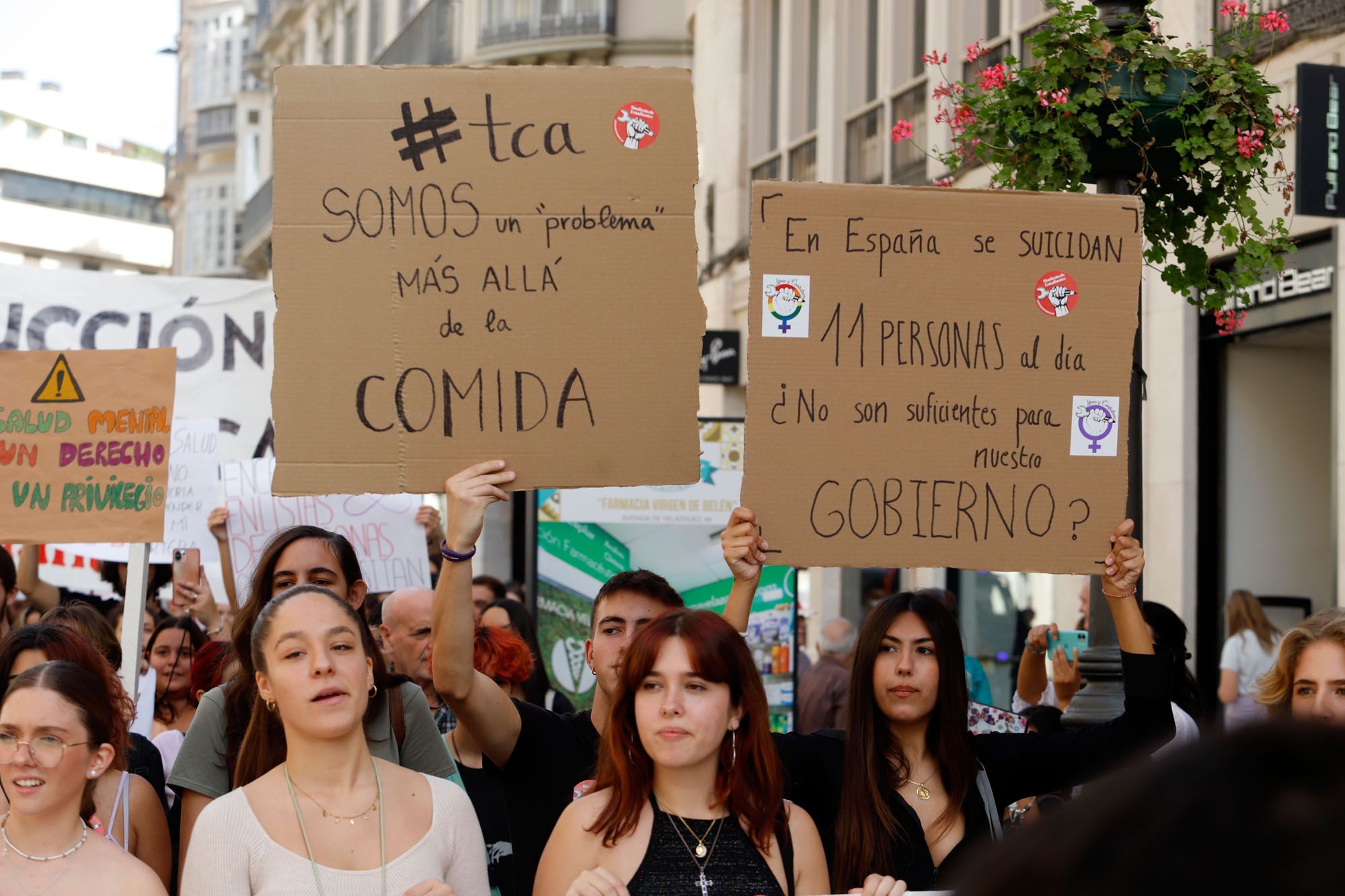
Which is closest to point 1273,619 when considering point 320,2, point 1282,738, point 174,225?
point 1282,738

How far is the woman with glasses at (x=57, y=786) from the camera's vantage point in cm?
317

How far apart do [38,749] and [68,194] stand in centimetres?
9260

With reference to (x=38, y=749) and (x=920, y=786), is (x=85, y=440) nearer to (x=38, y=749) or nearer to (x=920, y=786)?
(x=38, y=749)

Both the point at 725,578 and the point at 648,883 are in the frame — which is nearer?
the point at 648,883

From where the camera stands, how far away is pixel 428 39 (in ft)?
85.5

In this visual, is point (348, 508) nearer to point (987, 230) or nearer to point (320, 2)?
point (987, 230)

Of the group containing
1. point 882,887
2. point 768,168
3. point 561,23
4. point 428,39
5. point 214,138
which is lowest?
point 882,887

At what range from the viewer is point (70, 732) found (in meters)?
3.34

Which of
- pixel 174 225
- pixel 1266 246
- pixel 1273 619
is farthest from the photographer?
pixel 174 225

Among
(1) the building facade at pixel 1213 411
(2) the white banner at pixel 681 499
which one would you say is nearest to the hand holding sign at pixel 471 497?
(1) the building facade at pixel 1213 411

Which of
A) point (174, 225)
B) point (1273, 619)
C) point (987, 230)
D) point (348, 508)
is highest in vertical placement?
point (174, 225)

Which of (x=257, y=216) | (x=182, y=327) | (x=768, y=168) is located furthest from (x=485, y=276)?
(x=257, y=216)

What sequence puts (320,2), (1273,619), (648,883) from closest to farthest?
(648,883) < (1273,619) < (320,2)

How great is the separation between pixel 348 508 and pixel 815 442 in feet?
10.7
